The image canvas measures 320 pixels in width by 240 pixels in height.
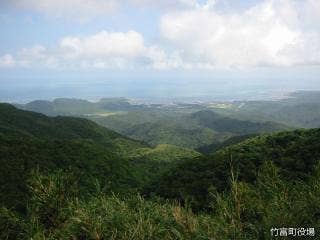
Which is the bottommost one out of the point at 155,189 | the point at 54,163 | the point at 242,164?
the point at 155,189

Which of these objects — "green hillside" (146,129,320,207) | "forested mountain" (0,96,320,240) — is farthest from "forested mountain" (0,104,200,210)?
"green hillside" (146,129,320,207)

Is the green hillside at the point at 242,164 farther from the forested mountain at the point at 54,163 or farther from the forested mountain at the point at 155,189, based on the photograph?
the forested mountain at the point at 54,163

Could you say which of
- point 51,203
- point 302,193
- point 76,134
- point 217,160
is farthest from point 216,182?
point 76,134

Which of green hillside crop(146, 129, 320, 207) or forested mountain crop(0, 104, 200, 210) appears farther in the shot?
forested mountain crop(0, 104, 200, 210)

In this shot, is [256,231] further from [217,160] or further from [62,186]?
[217,160]

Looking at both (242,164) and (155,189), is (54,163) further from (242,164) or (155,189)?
(242,164)

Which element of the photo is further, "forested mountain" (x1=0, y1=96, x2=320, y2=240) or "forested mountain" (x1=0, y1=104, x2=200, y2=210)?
"forested mountain" (x1=0, y1=104, x2=200, y2=210)

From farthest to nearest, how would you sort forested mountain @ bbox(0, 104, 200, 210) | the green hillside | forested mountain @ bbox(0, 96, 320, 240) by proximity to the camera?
forested mountain @ bbox(0, 104, 200, 210), the green hillside, forested mountain @ bbox(0, 96, 320, 240)

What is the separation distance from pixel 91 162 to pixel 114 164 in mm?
7744

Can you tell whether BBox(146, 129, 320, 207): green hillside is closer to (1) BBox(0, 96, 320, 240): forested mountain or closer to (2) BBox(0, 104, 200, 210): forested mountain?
(1) BBox(0, 96, 320, 240): forested mountain

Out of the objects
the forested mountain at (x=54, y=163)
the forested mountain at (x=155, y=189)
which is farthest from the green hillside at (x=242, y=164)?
the forested mountain at (x=54, y=163)

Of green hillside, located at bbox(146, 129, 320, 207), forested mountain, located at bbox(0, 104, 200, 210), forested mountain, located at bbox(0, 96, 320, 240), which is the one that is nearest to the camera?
forested mountain, located at bbox(0, 96, 320, 240)

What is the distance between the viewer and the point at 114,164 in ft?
349

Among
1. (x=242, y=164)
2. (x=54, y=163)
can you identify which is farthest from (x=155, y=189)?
(x=54, y=163)
